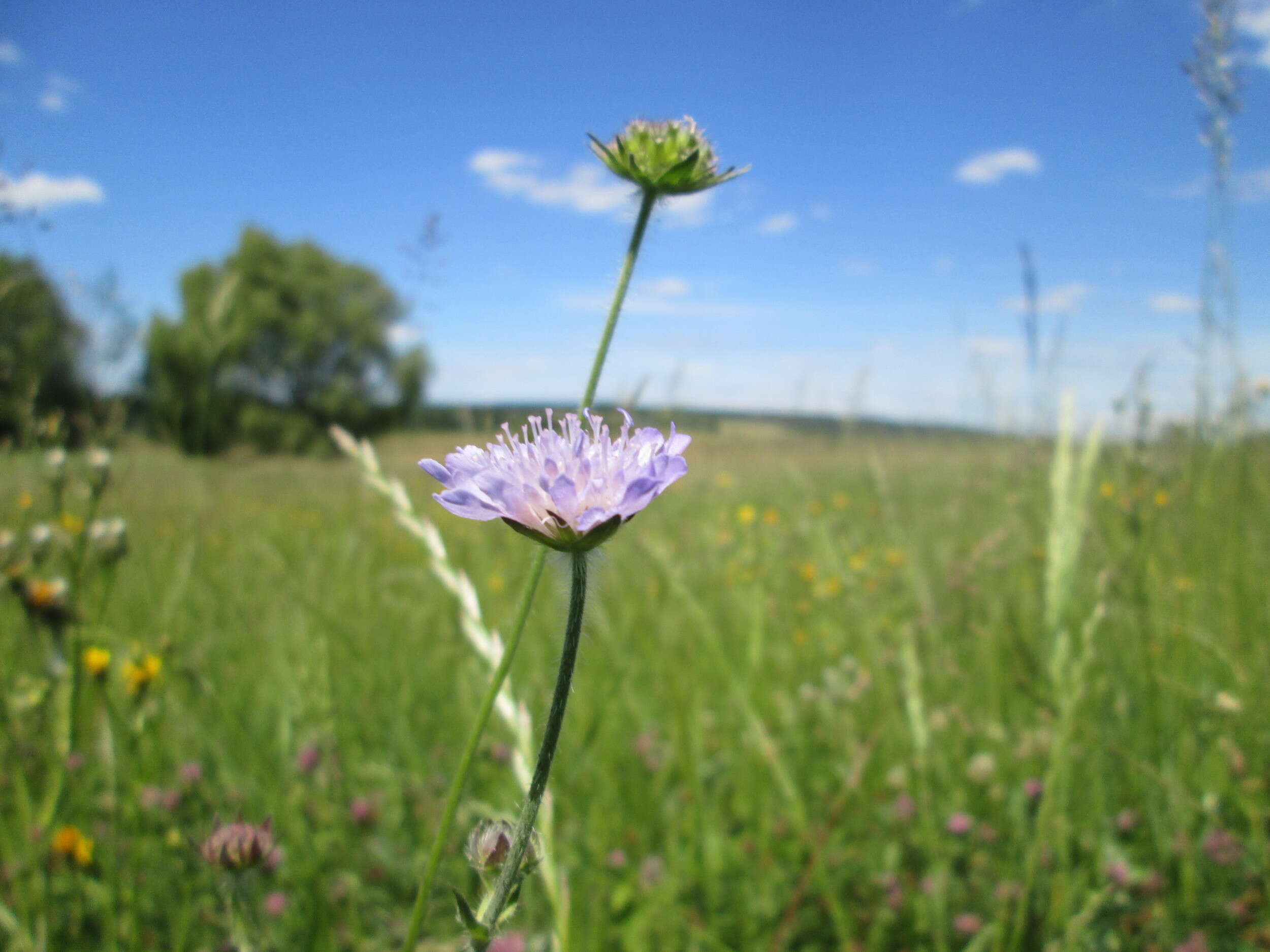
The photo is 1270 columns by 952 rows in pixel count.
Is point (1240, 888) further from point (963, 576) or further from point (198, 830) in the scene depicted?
point (198, 830)

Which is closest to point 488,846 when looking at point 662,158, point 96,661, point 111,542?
point 662,158

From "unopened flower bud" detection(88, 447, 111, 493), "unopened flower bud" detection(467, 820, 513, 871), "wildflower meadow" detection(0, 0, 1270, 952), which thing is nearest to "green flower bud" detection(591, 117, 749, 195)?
"wildflower meadow" detection(0, 0, 1270, 952)

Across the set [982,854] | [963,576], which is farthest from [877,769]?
[963,576]

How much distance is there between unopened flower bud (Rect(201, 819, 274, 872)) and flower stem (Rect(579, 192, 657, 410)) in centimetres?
55

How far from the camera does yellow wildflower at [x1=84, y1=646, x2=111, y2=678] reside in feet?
4.85

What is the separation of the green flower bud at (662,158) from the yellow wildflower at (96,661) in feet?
4.40

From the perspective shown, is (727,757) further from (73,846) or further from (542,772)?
(542,772)

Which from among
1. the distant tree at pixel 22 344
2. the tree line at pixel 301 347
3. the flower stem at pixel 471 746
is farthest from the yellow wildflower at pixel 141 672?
the tree line at pixel 301 347

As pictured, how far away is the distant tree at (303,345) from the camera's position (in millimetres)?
27359

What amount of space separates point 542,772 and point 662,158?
2.01ft

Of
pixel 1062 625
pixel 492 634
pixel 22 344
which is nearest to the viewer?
pixel 492 634

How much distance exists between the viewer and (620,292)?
0.71m

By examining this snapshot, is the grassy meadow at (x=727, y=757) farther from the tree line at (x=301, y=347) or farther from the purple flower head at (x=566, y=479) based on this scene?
the tree line at (x=301, y=347)

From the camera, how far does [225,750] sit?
216 cm
